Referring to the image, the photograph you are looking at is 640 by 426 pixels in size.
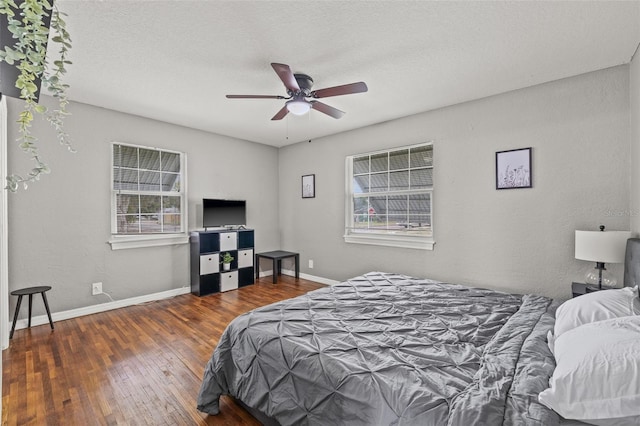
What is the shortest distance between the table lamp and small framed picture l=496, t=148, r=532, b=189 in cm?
80

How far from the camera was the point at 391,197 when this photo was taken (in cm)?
451

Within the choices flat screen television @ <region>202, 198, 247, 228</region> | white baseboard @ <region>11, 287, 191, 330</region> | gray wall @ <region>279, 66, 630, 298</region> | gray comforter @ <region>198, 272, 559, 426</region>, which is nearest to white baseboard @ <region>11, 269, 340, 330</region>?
white baseboard @ <region>11, 287, 191, 330</region>

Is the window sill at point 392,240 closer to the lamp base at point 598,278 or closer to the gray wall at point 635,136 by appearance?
the lamp base at point 598,278

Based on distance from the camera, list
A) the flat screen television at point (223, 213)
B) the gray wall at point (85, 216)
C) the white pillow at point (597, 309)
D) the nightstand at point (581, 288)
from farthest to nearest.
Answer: the flat screen television at point (223, 213), the gray wall at point (85, 216), the nightstand at point (581, 288), the white pillow at point (597, 309)

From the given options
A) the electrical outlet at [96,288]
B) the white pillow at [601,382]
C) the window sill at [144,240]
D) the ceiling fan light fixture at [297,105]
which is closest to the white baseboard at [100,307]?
the electrical outlet at [96,288]

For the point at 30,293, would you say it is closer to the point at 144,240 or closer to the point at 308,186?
the point at 144,240

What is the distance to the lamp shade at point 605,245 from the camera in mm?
2453

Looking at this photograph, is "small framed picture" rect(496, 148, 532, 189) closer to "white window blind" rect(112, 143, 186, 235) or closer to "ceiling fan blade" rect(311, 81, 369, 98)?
"ceiling fan blade" rect(311, 81, 369, 98)

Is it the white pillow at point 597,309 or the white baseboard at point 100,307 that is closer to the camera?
Result: the white pillow at point 597,309

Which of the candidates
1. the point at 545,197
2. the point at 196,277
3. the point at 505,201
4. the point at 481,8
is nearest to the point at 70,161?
the point at 196,277

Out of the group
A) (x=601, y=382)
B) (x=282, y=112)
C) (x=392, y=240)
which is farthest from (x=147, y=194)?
(x=601, y=382)

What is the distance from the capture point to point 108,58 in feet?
8.61

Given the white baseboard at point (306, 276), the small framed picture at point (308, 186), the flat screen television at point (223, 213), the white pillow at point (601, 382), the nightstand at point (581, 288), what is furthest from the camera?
the small framed picture at point (308, 186)

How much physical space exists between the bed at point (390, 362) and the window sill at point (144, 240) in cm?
275
